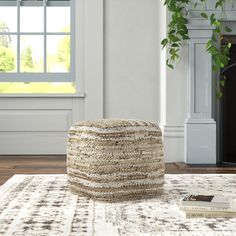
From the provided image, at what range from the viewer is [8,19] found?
4582mm

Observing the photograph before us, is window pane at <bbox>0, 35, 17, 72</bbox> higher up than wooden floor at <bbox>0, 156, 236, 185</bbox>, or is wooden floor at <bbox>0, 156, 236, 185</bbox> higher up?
→ window pane at <bbox>0, 35, 17, 72</bbox>

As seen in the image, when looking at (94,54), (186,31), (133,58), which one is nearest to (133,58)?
(133,58)

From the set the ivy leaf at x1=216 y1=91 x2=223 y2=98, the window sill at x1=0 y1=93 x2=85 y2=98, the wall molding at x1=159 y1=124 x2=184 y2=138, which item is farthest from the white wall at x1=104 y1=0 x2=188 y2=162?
the ivy leaf at x1=216 y1=91 x2=223 y2=98

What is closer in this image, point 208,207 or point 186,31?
point 208,207

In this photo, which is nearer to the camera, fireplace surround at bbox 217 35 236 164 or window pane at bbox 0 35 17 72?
fireplace surround at bbox 217 35 236 164

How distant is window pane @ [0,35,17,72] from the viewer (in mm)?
4582

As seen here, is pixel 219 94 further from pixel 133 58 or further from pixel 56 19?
pixel 56 19

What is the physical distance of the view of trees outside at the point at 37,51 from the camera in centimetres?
458

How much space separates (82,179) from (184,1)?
1869mm

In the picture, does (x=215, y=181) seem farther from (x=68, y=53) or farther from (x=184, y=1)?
(x=68, y=53)

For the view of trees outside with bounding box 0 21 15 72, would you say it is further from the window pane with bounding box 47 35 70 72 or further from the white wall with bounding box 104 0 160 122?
the white wall with bounding box 104 0 160 122

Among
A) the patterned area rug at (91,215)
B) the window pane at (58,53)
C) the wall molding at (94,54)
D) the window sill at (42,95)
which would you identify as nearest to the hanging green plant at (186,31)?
the wall molding at (94,54)

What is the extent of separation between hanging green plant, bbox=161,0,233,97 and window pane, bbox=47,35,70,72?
1.04 m

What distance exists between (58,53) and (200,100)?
1397mm
